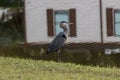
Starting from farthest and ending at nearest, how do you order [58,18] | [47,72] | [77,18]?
1. [77,18]
2. [58,18]
3. [47,72]

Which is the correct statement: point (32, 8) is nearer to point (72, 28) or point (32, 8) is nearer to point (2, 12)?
point (72, 28)

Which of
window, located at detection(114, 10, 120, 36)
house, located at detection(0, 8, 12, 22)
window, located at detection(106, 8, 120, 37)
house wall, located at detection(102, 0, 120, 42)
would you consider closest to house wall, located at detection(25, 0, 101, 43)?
house wall, located at detection(102, 0, 120, 42)

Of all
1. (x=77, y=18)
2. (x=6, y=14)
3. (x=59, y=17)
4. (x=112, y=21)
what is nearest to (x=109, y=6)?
(x=112, y=21)

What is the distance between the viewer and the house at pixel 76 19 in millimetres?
27416

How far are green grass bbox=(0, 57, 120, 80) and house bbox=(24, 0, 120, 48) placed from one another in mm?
10935

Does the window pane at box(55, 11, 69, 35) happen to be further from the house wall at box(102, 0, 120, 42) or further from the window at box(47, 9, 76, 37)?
the house wall at box(102, 0, 120, 42)

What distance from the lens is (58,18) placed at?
1085 inches

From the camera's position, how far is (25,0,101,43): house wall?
1081 inches

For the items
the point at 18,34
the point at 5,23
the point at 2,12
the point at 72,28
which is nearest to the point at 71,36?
the point at 72,28

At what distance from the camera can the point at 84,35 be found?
27.7m

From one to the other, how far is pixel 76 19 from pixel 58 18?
0.84 metres

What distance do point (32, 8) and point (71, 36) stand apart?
2269 mm

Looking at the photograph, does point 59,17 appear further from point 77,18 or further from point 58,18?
point 77,18

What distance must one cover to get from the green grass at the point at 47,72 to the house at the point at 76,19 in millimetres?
10935
